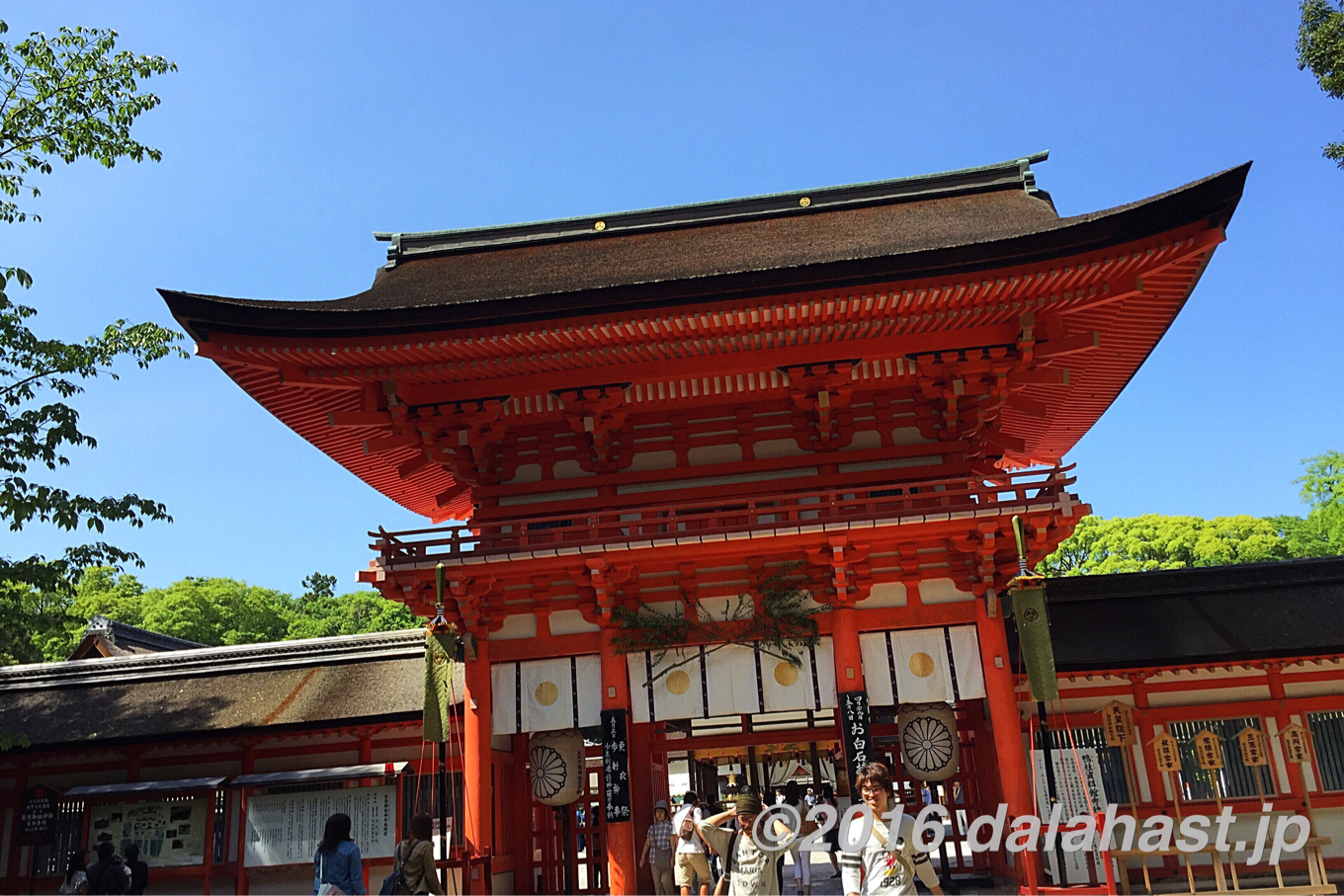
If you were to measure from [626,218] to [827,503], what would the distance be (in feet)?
23.8

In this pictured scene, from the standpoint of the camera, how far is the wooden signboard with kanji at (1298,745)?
11922mm

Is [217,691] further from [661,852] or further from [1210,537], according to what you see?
[1210,537]

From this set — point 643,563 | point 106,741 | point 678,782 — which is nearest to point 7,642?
point 106,741

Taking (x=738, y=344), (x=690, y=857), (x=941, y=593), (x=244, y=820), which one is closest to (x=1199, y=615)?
(x=941, y=593)

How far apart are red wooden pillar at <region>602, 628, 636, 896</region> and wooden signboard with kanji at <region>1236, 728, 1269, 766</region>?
7800 mm

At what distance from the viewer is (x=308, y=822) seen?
13188 mm

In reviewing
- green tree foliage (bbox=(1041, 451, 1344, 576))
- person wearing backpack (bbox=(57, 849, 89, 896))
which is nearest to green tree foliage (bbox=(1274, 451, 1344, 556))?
green tree foliage (bbox=(1041, 451, 1344, 576))

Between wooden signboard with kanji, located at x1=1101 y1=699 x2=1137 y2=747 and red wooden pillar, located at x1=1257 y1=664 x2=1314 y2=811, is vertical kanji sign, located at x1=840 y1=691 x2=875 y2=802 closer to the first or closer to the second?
wooden signboard with kanji, located at x1=1101 y1=699 x2=1137 y2=747

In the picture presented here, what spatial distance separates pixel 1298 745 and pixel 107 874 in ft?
47.6

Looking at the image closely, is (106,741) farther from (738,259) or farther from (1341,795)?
(1341,795)

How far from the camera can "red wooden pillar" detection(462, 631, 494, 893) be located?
37.3ft

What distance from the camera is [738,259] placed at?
13.5 metres

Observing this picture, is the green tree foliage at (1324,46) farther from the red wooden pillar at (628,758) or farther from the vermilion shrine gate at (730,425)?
the red wooden pillar at (628,758)

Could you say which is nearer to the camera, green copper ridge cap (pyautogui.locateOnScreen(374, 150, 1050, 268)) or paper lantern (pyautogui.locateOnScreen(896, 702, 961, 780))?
paper lantern (pyautogui.locateOnScreen(896, 702, 961, 780))
